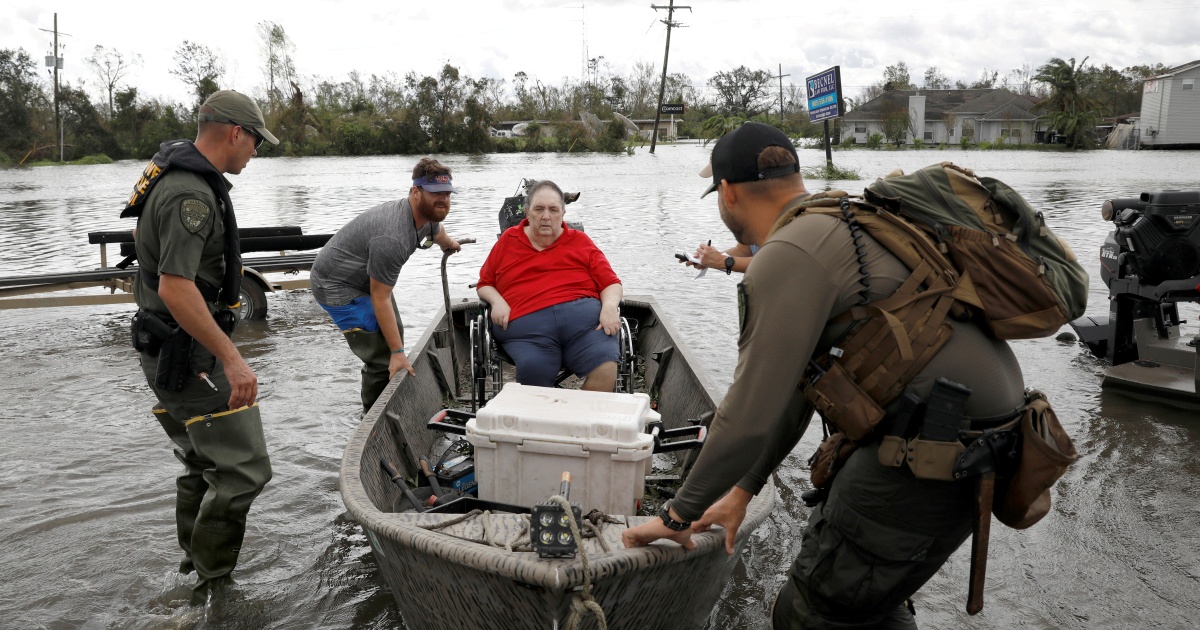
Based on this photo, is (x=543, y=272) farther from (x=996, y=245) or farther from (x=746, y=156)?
(x=996, y=245)

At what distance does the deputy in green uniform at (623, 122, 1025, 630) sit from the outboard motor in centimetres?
544

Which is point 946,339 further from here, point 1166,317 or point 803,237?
point 1166,317

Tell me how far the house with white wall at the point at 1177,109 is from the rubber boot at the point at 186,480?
231ft

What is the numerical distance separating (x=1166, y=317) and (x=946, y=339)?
21.7ft


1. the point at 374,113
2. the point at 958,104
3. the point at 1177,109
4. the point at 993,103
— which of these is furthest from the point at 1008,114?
the point at 374,113

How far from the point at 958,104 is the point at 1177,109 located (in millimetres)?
19189

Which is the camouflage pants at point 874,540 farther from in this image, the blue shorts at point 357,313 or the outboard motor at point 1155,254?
the outboard motor at point 1155,254

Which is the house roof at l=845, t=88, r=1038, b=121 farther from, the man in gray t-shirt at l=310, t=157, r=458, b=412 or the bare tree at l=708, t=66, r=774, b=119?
the man in gray t-shirt at l=310, t=157, r=458, b=412

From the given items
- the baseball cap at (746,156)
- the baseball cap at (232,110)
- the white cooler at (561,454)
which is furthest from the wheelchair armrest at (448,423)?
the baseball cap at (746,156)

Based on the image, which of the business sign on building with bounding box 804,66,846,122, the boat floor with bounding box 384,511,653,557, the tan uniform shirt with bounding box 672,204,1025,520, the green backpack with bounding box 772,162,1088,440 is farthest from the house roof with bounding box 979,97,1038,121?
the tan uniform shirt with bounding box 672,204,1025,520

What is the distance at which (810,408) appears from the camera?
230 cm

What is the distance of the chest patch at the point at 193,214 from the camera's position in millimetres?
3113

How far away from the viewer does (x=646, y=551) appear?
2592mm

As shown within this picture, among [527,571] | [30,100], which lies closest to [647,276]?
[527,571]
